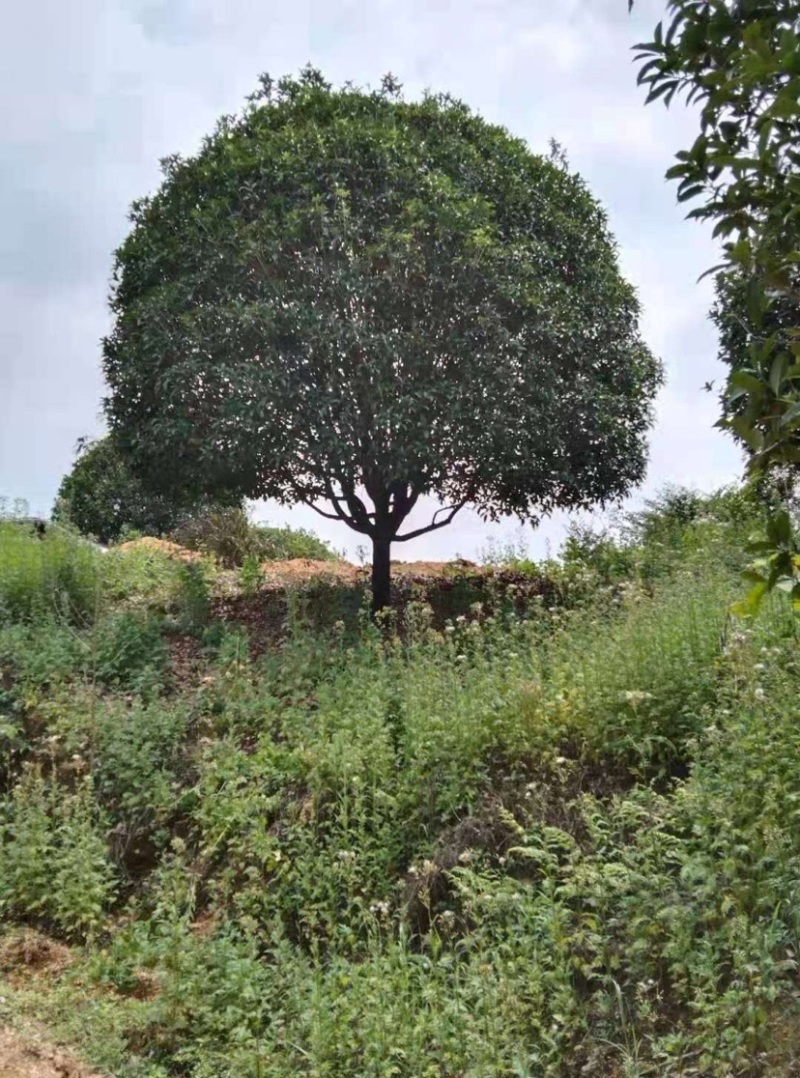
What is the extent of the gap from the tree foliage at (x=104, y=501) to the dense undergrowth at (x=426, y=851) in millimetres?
13992

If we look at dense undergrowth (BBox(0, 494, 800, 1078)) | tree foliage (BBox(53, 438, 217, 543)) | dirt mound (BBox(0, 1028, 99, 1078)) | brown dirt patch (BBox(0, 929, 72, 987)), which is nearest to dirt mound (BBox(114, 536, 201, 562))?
dense undergrowth (BBox(0, 494, 800, 1078))

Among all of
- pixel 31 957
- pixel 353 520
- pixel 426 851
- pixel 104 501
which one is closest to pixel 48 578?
pixel 353 520

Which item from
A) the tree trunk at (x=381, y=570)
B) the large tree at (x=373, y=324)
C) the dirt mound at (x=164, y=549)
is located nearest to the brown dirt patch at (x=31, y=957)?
the large tree at (x=373, y=324)

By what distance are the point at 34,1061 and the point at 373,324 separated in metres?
6.50

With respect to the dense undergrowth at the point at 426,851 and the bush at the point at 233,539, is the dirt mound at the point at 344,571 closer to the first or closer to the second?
the bush at the point at 233,539

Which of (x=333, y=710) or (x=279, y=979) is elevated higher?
(x=333, y=710)

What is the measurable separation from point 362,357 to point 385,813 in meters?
4.70

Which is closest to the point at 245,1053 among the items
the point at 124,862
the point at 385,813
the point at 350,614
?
the point at 385,813

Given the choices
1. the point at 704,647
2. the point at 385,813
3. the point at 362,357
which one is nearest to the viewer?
the point at 385,813

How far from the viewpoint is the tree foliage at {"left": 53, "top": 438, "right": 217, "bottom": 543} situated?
22.5 meters

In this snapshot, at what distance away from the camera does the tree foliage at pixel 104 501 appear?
22484 millimetres

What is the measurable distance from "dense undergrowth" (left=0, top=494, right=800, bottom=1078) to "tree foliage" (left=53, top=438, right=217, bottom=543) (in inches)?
551

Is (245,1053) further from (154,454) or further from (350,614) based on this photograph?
(154,454)

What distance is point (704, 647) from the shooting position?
6.34m
